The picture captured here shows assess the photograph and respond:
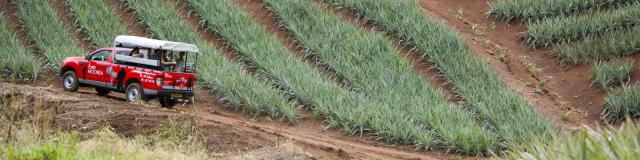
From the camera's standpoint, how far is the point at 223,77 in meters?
15.4

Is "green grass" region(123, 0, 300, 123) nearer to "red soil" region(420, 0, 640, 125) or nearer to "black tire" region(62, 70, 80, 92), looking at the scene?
"black tire" region(62, 70, 80, 92)

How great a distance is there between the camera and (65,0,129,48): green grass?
1869 centimetres

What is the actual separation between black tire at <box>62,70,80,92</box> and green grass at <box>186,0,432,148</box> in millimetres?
3308

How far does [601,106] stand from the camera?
1498 cm

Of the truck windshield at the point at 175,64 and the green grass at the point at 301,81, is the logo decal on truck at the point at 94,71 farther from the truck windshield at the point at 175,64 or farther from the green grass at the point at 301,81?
the green grass at the point at 301,81

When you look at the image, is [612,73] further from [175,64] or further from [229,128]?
[229,128]

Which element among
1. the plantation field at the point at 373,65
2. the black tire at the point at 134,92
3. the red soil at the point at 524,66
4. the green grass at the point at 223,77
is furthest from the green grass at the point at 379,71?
the black tire at the point at 134,92

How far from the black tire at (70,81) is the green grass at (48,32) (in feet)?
6.24

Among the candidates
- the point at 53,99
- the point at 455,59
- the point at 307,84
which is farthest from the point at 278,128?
the point at 455,59

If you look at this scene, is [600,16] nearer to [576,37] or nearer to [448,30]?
[576,37]

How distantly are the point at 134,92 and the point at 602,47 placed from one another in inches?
346

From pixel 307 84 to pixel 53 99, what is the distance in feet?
14.4

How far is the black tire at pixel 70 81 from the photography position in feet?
49.3

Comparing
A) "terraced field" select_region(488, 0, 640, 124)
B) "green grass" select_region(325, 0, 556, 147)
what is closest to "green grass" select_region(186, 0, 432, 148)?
"green grass" select_region(325, 0, 556, 147)
